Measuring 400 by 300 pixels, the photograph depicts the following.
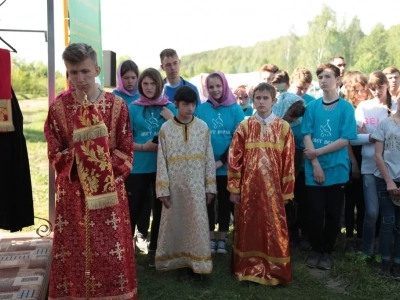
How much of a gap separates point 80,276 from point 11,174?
4.88 feet

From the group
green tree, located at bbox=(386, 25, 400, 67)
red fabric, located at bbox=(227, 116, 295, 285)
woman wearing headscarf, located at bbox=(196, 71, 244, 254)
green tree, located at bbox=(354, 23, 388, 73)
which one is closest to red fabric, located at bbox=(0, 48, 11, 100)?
woman wearing headscarf, located at bbox=(196, 71, 244, 254)

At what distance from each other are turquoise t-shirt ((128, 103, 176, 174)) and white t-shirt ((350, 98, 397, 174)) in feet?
6.04

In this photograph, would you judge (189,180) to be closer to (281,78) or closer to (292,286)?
(292,286)

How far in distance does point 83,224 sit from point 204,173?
1.31m

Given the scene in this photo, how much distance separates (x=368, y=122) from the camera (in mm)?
4727

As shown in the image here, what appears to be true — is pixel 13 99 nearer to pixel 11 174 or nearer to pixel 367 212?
pixel 11 174

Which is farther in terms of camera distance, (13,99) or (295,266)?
(295,266)

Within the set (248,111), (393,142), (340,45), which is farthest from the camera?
(340,45)

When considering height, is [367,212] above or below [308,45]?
below

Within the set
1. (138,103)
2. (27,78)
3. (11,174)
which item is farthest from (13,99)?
(27,78)

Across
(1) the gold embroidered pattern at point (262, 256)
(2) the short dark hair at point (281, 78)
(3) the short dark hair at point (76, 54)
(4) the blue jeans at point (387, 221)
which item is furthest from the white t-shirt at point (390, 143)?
(3) the short dark hair at point (76, 54)

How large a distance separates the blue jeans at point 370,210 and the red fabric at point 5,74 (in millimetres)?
3215

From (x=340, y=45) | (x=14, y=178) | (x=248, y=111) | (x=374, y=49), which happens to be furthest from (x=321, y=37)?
(x=14, y=178)

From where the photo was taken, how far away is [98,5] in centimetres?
622
